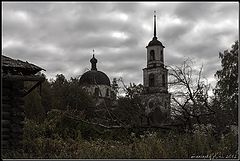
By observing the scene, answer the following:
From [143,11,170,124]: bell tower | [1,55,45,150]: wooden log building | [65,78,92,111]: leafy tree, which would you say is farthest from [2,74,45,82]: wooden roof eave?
[65,78,92,111]: leafy tree

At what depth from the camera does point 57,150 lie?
8.56 metres

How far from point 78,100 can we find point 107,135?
39.2ft

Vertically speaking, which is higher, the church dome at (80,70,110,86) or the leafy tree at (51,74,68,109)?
the church dome at (80,70,110,86)

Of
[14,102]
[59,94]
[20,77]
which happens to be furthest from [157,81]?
[59,94]

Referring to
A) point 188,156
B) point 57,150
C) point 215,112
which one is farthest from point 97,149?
point 215,112

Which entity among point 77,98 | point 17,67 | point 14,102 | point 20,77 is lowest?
point 14,102

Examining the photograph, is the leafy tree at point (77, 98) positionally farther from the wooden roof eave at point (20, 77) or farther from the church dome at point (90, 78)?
the wooden roof eave at point (20, 77)

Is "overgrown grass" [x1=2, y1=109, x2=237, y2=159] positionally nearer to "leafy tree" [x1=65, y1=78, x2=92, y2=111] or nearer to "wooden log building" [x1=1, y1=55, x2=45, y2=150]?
"wooden log building" [x1=1, y1=55, x2=45, y2=150]

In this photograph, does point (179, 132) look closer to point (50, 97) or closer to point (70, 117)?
point (70, 117)

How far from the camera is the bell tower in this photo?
11.5 meters

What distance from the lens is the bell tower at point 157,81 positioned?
11.5m

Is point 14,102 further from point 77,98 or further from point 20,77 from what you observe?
point 77,98

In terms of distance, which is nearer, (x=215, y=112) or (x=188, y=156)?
(x=188, y=156)

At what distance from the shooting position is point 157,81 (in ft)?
52.1
